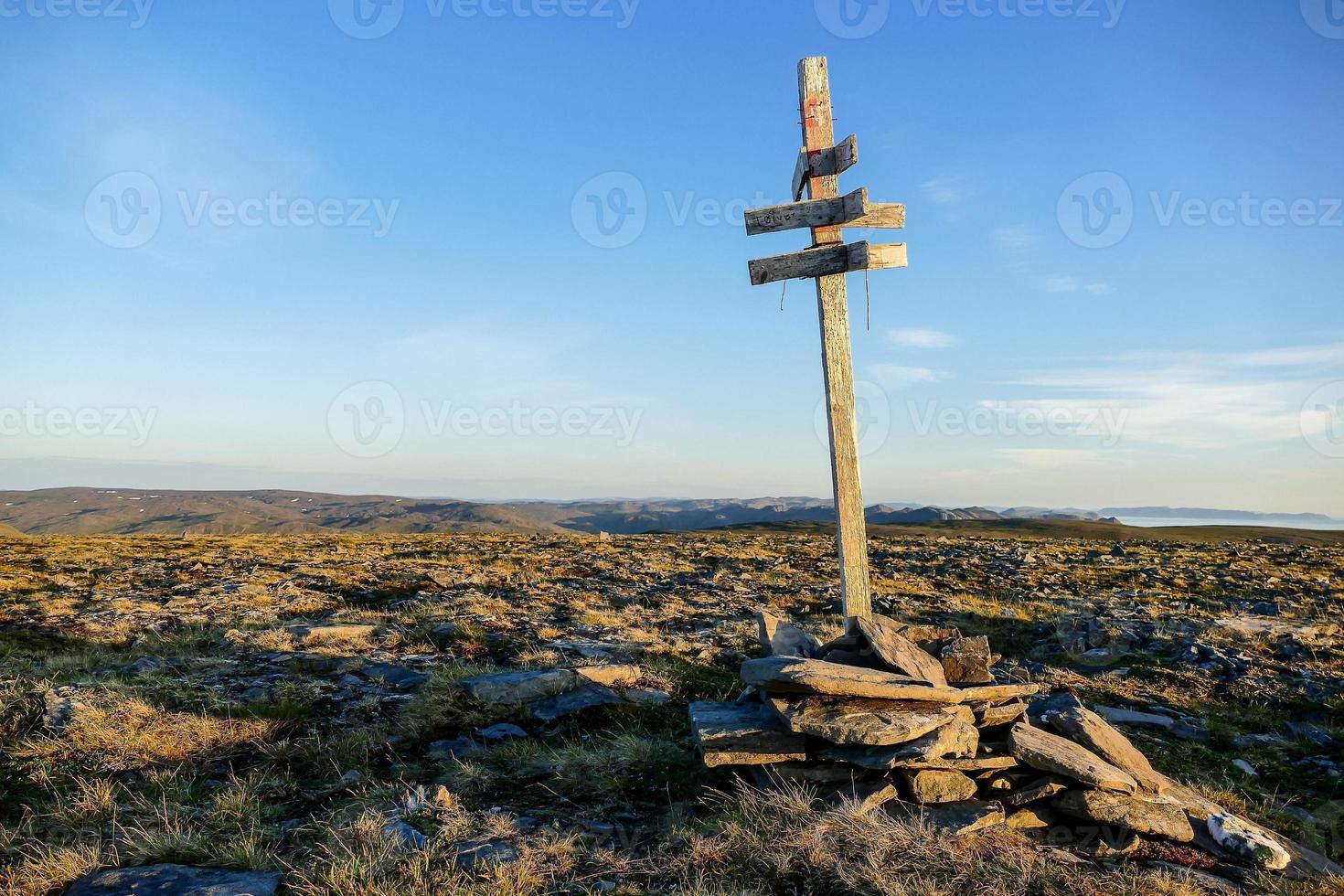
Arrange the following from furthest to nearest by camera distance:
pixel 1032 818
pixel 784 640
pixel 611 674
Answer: pixel 611 674 < pixel 784 640 < pixel 1032 818

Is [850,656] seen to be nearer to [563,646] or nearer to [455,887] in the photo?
[455,887]

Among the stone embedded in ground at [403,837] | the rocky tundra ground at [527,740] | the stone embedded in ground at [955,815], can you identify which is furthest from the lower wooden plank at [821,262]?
the stone embedded in ground at [403,837]

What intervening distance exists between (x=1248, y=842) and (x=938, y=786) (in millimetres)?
2423

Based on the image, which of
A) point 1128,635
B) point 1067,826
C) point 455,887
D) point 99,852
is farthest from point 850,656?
point 1128,635

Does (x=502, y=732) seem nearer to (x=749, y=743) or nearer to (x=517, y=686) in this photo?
(x=517, y=686)

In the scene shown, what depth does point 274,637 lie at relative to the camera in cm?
1136

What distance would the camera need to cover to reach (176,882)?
4.53 meters

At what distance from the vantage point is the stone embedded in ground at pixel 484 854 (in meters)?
4.82

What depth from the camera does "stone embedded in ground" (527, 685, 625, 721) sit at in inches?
329

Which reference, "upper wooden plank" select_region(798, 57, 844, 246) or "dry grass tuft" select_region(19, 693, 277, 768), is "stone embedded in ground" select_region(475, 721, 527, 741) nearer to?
"dry grass tuft" select_region(19, 693, 277, 768)

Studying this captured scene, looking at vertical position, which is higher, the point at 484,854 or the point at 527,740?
the point at 484,854

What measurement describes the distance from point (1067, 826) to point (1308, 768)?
492 cm

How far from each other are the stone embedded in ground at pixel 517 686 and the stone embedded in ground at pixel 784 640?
2.75m

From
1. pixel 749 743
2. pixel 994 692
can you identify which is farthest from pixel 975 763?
pixel 749 743
